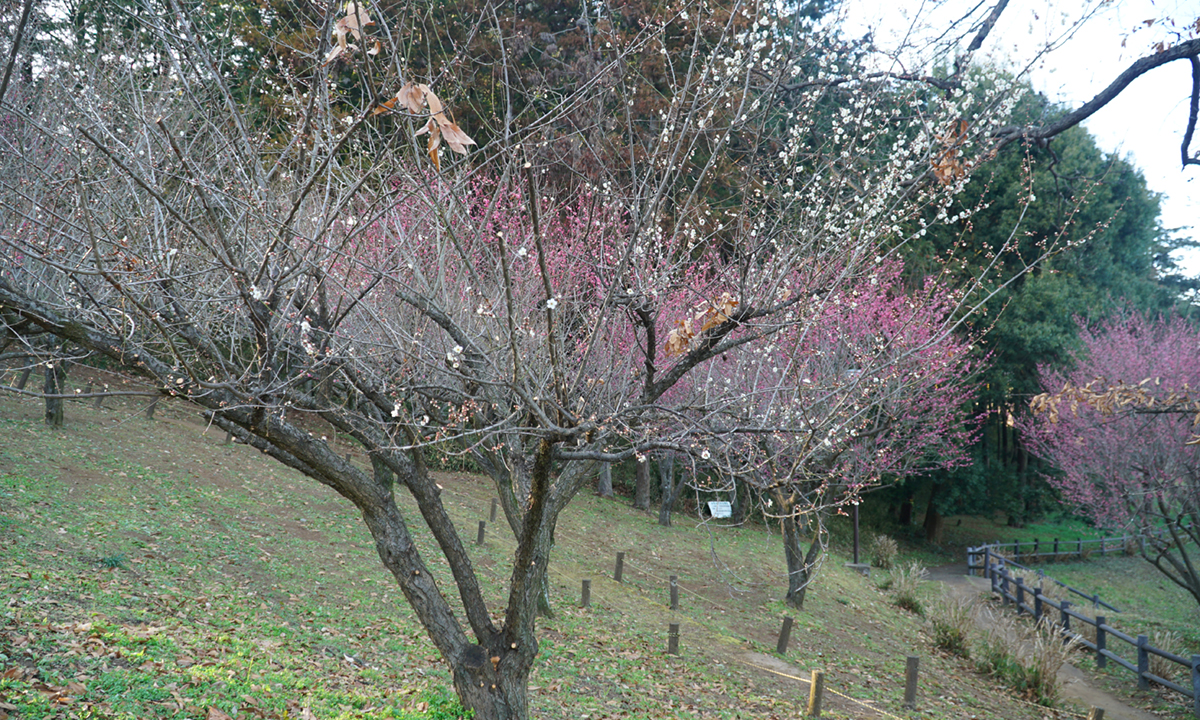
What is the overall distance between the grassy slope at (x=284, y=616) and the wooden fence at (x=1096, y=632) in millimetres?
2302

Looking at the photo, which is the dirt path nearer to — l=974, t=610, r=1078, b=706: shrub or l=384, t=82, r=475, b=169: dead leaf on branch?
l=974, t=610, r=1078, b=706: shrub

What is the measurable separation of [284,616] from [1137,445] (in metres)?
14.3

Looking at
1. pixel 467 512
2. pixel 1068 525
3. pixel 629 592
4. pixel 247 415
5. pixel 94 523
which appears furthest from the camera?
pixel 1068 525

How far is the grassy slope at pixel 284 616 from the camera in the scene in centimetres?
510

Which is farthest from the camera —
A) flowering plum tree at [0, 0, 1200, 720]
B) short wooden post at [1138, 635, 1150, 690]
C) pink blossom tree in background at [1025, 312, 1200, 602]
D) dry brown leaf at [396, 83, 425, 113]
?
pink blossom tree in background at [1025, 312, 1200, 602]

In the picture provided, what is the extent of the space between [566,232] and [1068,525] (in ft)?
88.1

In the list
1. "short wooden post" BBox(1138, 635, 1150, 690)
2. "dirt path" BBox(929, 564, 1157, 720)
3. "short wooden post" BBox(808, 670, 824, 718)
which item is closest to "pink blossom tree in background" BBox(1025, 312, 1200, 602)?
"short wooden post" BBox(1138, 635, 1150, 690)

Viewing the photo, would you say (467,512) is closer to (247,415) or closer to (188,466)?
(188,466)

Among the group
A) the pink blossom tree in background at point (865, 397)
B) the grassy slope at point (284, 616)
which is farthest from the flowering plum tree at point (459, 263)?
the grassy slope at point (284, 616)

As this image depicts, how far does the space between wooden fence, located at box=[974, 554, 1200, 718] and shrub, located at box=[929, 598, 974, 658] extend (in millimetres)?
1239

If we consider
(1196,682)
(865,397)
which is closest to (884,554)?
(1196,682)

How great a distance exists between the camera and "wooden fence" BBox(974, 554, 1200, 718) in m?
9.37

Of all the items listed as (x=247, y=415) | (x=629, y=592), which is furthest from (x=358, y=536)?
(x=247, y=415)

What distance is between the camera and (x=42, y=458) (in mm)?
10312
